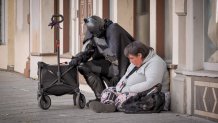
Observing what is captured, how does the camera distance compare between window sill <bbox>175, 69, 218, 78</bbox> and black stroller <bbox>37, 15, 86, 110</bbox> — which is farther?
black stroller <bbox>37, 15, 86, 110</bbox>

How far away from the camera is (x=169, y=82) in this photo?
32.6ft

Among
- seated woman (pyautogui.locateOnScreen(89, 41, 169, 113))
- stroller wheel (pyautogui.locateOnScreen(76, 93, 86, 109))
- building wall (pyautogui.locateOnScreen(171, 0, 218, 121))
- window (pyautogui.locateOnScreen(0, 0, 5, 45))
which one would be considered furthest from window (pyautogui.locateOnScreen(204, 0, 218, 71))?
window (pyautogui.locateOnScreen(0, 0, 5, 45))

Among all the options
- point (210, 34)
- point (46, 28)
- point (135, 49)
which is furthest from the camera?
point (46, 28)

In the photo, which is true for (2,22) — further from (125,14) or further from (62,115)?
(62,115)

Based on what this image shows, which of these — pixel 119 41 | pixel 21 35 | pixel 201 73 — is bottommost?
pixel 201 73

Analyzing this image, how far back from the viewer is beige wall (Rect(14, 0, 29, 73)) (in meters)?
20.4

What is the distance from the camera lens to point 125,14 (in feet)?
40.6

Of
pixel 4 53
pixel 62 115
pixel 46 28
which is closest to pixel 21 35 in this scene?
pixel 4 53

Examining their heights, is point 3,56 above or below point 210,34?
below

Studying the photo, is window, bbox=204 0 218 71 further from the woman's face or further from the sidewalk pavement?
the woman's face

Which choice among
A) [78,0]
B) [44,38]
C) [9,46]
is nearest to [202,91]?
[78,0]

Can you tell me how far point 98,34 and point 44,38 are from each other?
7.72 m

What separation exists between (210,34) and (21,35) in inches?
493

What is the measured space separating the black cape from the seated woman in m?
0.30
